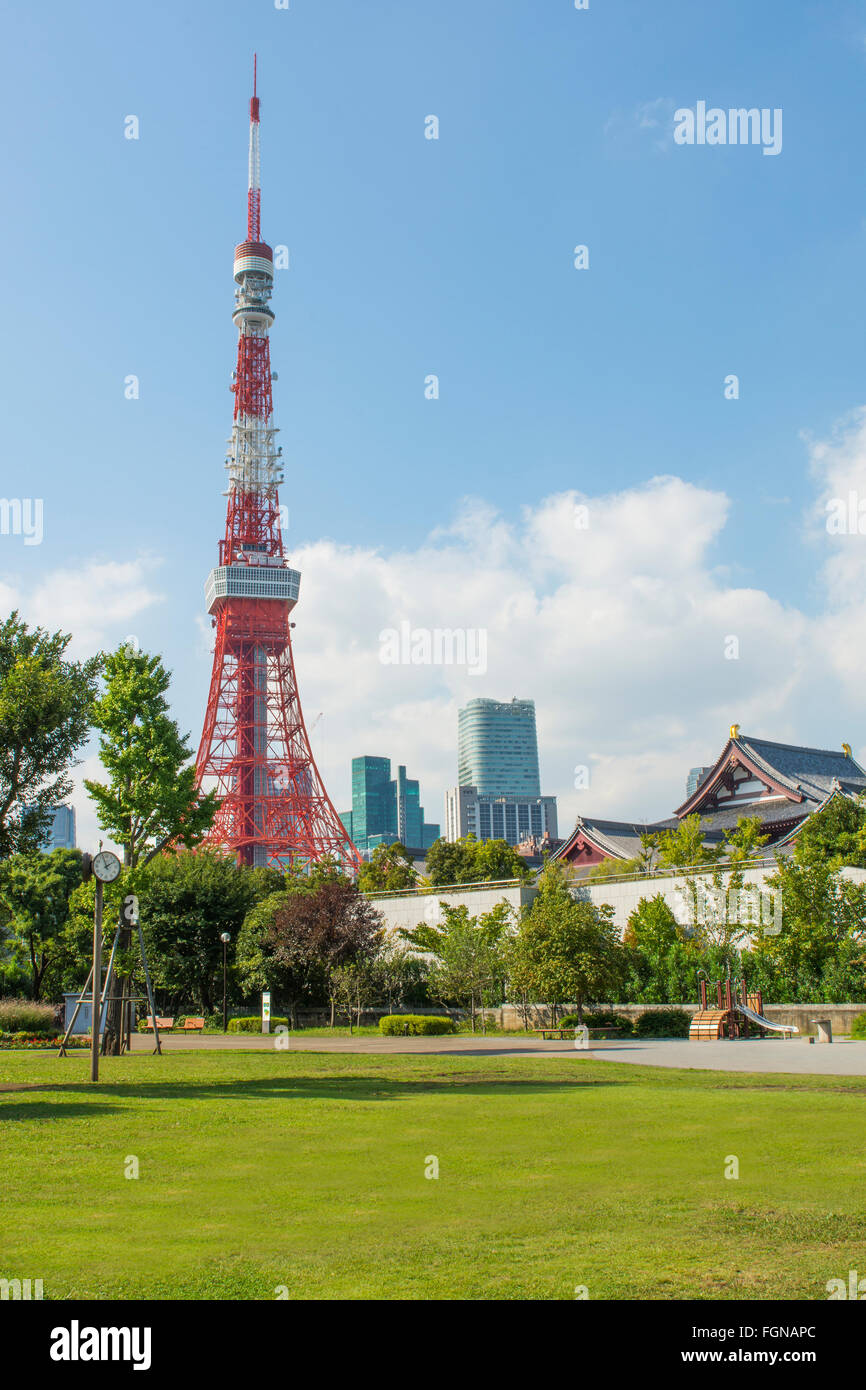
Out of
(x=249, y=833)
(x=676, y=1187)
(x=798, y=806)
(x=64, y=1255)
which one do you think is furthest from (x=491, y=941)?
(x=249, y=833)

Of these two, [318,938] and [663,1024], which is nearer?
[663,1024]

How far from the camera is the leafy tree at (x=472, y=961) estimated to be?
35312mm

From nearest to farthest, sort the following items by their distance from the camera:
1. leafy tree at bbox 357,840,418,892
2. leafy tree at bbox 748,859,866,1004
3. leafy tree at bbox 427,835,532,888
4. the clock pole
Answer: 1. the clock pole
2. leafy tree at bbox 748,859,866,1004
3. leafy tree at bbox 357,840,418,892
4. leafy tree at bbox 427,835,532,888

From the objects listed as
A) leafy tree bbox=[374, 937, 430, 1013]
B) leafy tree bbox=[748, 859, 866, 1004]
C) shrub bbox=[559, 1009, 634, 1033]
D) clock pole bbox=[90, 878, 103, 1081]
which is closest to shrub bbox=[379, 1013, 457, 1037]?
shrub bbox=[559, 1009, 634, 1033]

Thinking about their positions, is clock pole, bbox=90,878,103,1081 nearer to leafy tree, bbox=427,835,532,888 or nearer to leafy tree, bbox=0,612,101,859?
leafy tree, bbox=0,612,101,859

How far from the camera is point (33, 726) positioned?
64.7 ft

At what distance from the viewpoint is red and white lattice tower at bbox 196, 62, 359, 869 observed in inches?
2808

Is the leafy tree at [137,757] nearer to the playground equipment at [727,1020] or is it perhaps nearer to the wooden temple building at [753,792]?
the playground equipment at [727,1020]

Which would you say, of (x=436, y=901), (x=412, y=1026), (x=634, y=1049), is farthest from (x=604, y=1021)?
(x=436, y=901)
